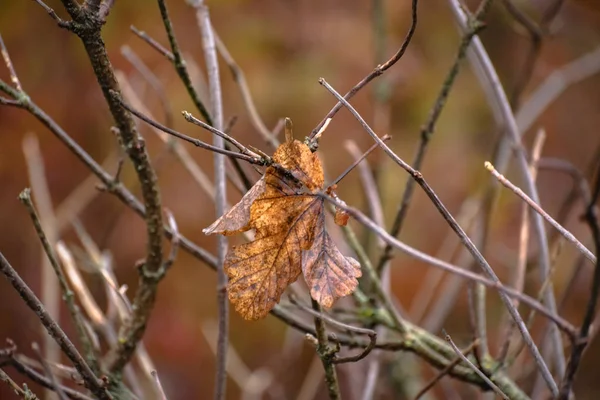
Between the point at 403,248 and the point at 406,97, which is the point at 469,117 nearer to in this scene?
the point at 406,97

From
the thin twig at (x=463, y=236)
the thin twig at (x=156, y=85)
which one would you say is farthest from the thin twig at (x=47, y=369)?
the thin twig at (x=156, y=85)

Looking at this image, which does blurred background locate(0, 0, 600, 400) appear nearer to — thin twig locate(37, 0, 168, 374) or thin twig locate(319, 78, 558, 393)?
thin twig locate(37, 0, 168, 374)

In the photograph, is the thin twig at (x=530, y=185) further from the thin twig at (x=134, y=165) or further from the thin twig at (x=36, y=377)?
the thin twig at (x=36, y=377)

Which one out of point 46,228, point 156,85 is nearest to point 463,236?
point 156,85

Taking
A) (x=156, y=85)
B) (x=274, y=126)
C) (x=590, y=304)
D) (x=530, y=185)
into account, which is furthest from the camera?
(x=274, y=126)

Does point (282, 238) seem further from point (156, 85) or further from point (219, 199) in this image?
point (156, 85)

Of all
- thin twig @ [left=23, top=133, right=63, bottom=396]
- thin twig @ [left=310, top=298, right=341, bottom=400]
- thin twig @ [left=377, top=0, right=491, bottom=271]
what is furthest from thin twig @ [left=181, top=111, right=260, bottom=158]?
thin twig @ [left=23, top=133, right=63, bottom=396]

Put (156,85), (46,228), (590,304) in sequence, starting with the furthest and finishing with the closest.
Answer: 1. (46,228)
2. (156,85)
3. (590,304)
